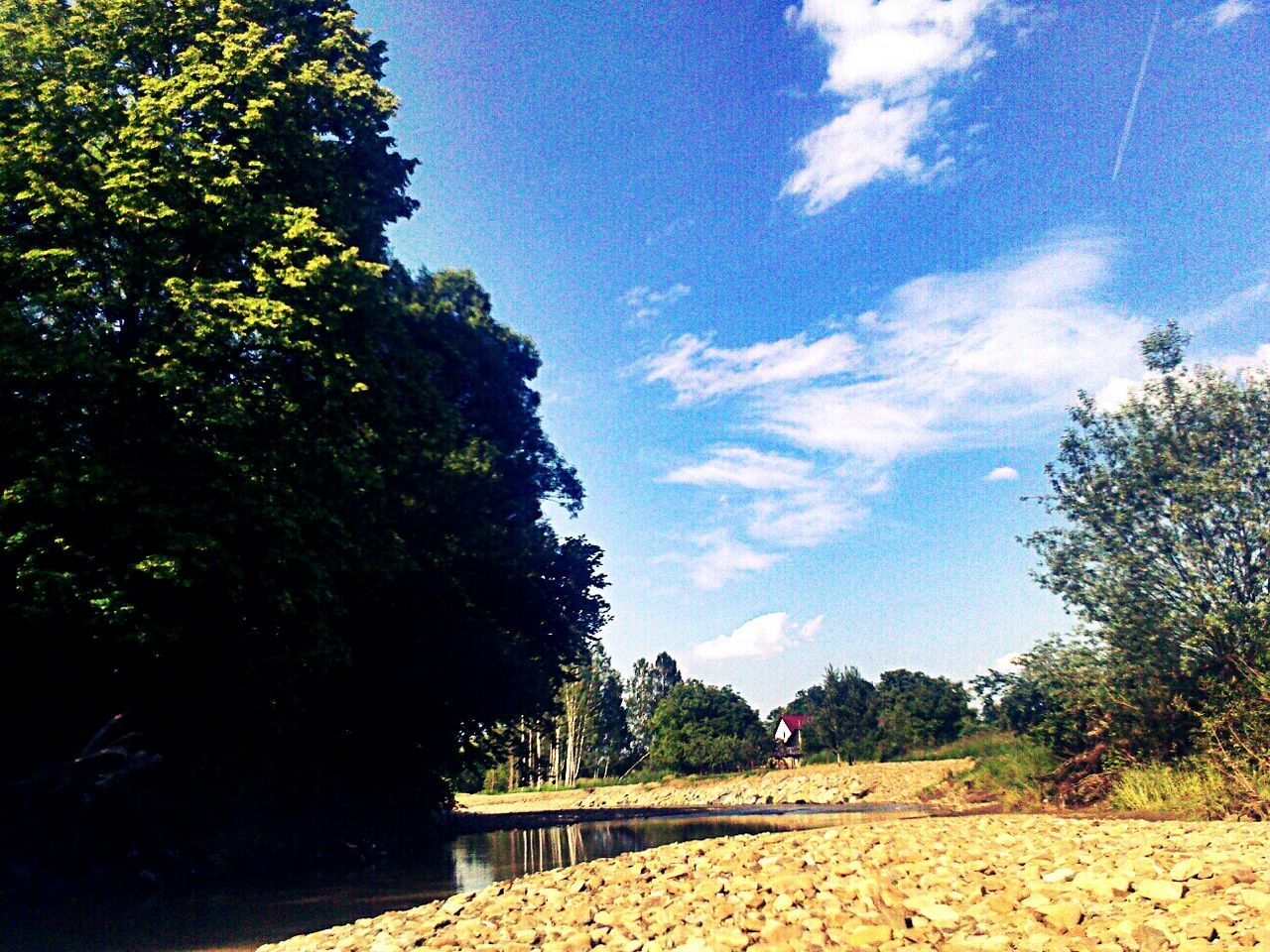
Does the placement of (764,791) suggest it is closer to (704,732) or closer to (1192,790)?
(704,732)

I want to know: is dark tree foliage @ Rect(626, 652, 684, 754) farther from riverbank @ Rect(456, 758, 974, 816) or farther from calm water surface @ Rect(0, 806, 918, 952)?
calm water surface @ Rect(0, 806, 918, 952)

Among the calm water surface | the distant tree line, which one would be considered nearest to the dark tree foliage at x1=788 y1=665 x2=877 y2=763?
the distant tree line

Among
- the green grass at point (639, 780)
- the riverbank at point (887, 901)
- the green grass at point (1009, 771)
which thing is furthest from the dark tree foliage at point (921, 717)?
the riverbank at point (887, 901)

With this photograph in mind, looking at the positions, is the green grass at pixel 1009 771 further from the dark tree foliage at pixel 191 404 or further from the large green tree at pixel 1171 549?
the dark tree foliage at pixel 191 404

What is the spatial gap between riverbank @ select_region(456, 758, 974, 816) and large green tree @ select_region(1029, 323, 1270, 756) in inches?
866

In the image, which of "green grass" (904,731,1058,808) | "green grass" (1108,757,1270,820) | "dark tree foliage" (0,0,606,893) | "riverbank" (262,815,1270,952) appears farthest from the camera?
"green grass" (904,731,1058,808)

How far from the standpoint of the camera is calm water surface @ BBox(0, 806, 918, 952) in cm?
1211

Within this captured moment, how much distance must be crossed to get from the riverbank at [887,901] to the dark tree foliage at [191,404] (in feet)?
24.3

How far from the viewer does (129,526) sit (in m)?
14.3

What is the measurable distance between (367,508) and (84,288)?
706cm

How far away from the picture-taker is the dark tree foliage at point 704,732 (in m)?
Answer: 78.1

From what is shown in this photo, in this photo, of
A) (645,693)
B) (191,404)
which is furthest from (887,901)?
(645,693)

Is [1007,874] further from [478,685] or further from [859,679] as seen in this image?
[859,679]

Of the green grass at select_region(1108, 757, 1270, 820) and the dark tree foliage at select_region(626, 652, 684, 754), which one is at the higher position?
the dark tree foliage at select_region(626, 652, 684, 754)
